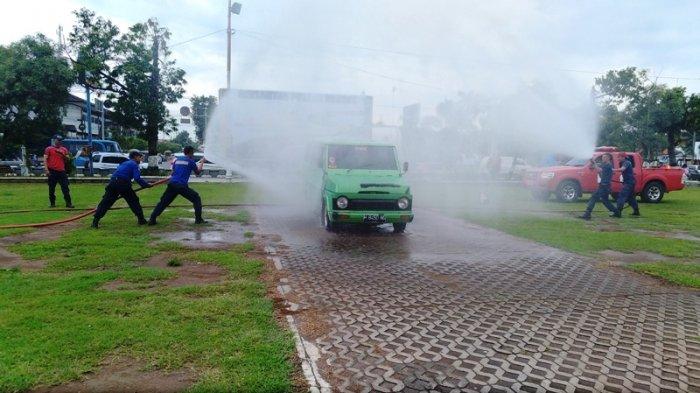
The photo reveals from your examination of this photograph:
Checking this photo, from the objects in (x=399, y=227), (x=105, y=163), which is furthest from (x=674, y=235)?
(x=105, y=163)

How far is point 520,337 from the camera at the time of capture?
14.4ft

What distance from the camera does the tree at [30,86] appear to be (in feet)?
88.3

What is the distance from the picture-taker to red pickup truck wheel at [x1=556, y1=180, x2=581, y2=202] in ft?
56.7

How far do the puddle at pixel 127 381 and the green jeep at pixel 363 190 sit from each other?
6.03 m

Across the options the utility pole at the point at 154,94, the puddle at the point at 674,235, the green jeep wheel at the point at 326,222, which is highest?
the utility pole at the point at 154,94

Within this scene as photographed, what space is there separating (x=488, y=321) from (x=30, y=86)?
2999cm

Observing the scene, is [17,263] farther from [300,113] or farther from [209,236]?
[300,113]

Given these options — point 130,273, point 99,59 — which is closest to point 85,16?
point 99,59

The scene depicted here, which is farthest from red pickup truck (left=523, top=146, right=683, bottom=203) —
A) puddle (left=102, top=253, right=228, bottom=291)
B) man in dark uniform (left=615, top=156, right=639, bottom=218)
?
puddle (left=102, top=253, right=228, bottom=291)

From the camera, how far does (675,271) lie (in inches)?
280

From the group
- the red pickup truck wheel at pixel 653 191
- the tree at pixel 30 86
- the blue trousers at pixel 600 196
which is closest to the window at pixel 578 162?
the red pickup truck wheel at pixel 653 191

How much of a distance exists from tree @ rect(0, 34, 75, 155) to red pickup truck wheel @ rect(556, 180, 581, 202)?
987 inches

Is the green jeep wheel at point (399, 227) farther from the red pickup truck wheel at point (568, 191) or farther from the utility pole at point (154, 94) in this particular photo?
the utility pole at point (154, 94)

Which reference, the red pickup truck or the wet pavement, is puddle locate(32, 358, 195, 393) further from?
the red pickup truck
